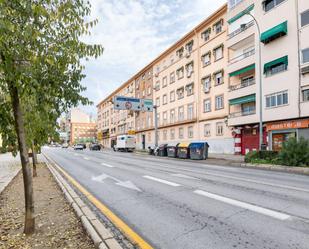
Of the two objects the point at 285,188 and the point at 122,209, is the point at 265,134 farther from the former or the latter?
the point at 122,209

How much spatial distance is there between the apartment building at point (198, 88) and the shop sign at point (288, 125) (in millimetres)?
5888

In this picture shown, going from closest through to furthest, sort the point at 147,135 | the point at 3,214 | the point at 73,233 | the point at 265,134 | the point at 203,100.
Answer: the point at 73,233, the point at 3,214, the point at 265,134, the point at 203,100, the point at 147,135

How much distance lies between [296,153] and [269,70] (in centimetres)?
1116

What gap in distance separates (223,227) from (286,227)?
111cm

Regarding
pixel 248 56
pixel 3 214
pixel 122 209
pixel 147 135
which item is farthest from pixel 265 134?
pixel 147 135

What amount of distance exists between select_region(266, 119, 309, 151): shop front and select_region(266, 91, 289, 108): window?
1636 mm

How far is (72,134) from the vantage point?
445ft

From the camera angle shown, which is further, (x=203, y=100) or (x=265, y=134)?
(x=203, y=100)

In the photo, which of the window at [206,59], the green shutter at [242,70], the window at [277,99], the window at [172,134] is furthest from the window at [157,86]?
the window at [277,99]

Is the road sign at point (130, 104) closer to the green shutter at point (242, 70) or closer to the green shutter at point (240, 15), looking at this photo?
the green shutter at point (242, 70)

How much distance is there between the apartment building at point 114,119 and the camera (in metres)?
63.8

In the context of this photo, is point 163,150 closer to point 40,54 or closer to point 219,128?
point 219,128

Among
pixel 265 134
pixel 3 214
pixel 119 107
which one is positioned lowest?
pixel 3 214

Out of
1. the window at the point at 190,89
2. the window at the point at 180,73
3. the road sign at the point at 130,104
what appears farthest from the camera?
the window at the point at 180,73
